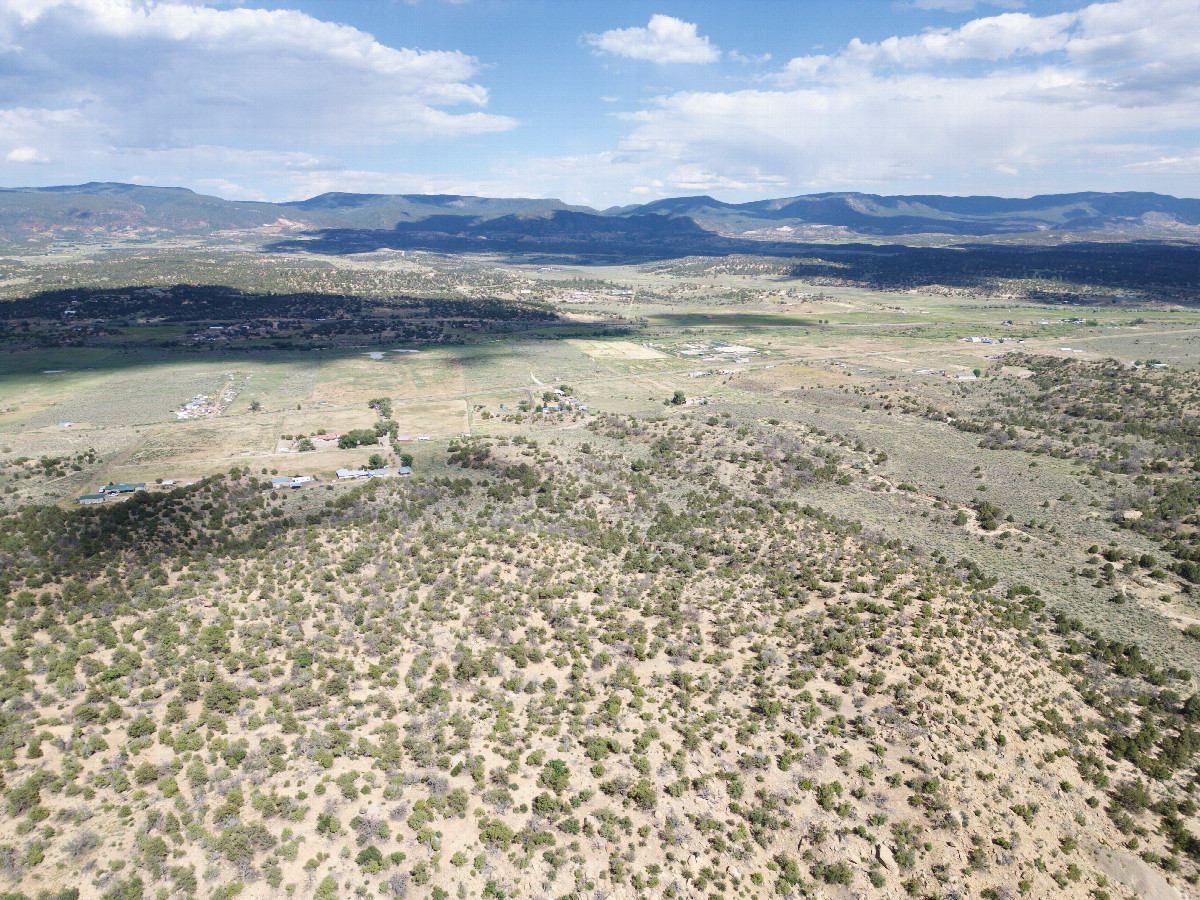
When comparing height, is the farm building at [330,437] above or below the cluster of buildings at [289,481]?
above

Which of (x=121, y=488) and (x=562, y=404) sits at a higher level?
(x=562, y=404)

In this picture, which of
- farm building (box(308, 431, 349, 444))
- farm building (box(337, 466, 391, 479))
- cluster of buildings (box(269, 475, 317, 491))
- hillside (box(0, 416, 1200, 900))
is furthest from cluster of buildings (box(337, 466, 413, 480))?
hillside (box(0, 416, 1200, 900))

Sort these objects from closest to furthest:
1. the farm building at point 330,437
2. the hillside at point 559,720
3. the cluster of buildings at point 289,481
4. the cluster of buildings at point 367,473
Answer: the hillside at point 559,720 < the cluster of buildings at point 289,481 < the cluster of buildings at point 367,473 < the farm building at point 330,437

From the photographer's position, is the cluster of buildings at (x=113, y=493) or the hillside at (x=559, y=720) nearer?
the hillside at (x=559, y=720)

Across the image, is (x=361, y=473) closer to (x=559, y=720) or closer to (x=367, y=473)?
(x=367, y=473)

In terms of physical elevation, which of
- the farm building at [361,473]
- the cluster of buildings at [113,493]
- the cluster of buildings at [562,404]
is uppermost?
the cluster of buildings at [562,404]

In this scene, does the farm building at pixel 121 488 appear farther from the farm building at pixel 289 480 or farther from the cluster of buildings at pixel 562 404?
the cluster of buildings at pixel 562 404

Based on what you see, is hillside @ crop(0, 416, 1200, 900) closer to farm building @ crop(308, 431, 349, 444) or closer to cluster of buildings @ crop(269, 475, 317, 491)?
cluster of buildings @ crop(269, 475, 317, 491)

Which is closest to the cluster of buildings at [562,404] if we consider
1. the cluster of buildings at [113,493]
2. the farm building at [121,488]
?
the farm building at [121,488]

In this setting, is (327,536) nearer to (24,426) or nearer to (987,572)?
(987,572)

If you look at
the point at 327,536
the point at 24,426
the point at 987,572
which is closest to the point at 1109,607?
the point at 987,572

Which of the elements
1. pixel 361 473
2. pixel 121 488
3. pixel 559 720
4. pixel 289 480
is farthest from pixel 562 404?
pixel 559 720
